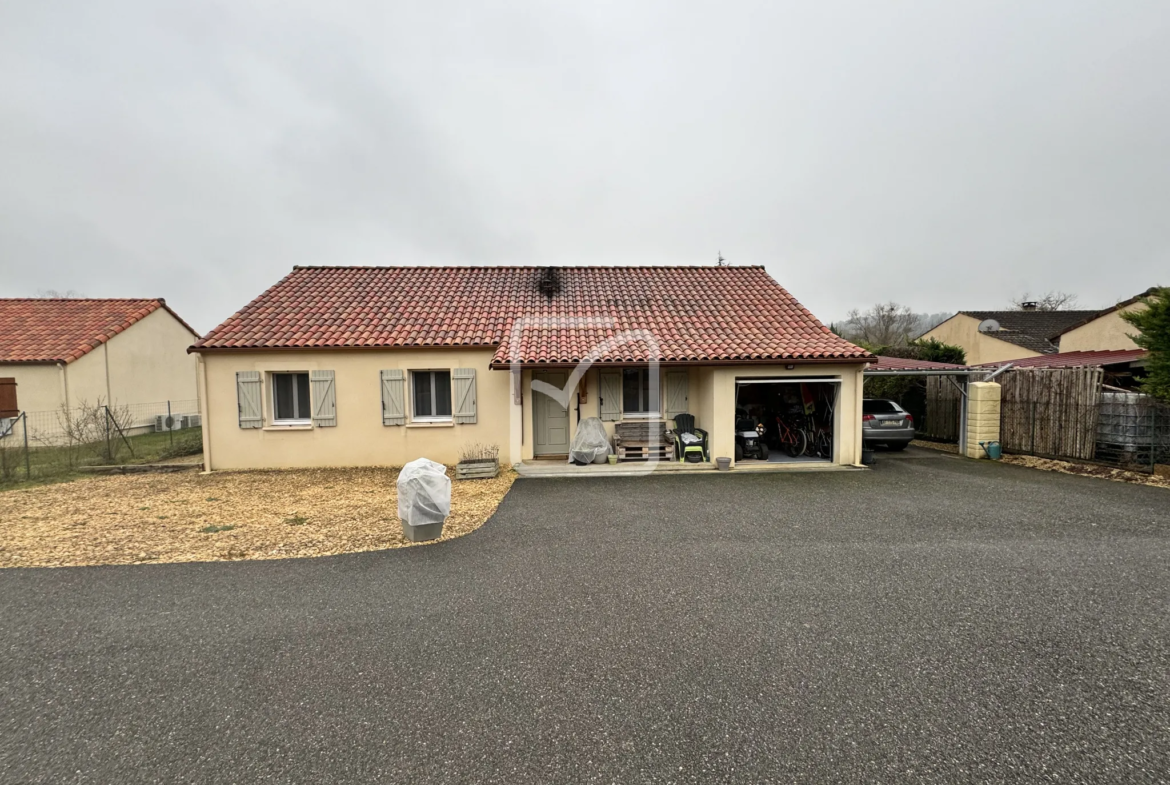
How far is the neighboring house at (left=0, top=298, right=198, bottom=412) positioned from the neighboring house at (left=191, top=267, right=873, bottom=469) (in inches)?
324

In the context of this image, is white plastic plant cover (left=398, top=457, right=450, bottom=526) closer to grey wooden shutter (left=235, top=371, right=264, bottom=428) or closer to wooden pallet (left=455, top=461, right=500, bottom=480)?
wooden pallet (left=455, top=461, right=500, bottom=480)

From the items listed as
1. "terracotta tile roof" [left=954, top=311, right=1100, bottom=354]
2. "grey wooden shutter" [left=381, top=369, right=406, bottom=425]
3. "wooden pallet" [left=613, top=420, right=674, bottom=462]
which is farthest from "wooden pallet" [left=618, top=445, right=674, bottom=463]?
"terracotta tile roof" [left=954, top=311, right=1100, bottom=354]

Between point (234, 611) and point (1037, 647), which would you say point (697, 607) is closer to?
point (1037, 647)

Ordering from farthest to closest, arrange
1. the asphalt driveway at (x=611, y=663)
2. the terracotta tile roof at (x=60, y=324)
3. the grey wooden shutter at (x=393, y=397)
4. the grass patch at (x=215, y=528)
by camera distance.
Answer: the terracotta tile roof at (x=60, y=324) < the grey wooden shutter at (x=393, y=397) < the grass patch at (x=215, y=528) < the asphalt driveway at (x=611, y=663)

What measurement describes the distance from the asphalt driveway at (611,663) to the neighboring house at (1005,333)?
2146 cm

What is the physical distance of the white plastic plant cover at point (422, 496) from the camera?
5.59 meters

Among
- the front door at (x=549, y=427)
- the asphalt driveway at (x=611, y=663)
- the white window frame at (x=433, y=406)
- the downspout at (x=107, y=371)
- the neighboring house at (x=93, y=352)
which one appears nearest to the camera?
the asphalt driveway at (x=611, y=663)

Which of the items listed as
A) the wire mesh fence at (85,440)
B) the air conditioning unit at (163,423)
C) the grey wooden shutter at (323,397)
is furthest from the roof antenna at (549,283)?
the air conditioning unit at (163,423)

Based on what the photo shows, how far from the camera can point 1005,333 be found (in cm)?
2277

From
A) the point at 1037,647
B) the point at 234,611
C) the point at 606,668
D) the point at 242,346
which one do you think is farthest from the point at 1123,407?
the point at 242,346

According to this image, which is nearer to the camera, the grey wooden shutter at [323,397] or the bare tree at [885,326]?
the grey wooden shutter at [323,397]

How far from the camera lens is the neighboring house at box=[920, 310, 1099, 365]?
72.2 ft

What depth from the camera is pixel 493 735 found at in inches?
99.0

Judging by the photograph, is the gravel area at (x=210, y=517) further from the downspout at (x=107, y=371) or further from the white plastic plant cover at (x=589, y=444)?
the downspout at (x=107, y=371)
